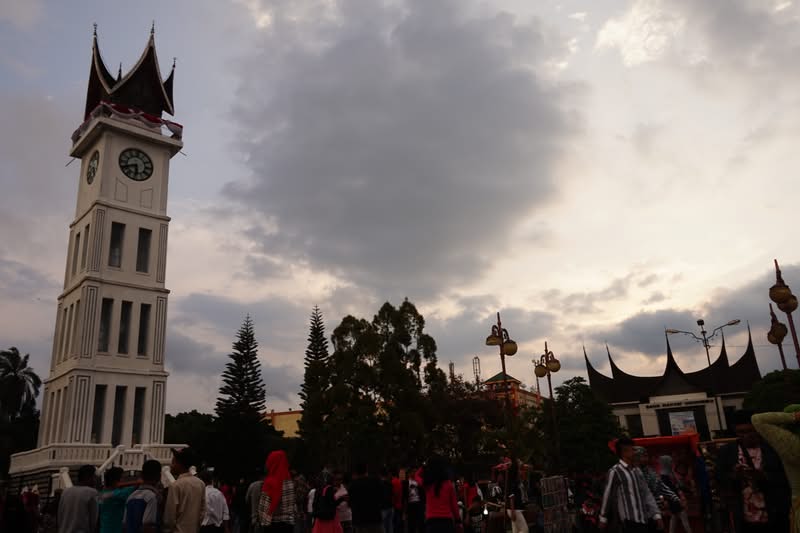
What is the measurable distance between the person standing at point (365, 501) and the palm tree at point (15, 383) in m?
56.1

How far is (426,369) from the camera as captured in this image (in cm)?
3161

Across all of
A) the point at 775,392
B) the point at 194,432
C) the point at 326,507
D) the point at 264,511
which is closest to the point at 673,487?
the point at 326,507

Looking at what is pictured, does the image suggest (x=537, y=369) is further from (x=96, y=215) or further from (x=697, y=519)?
(x=96, y=215)

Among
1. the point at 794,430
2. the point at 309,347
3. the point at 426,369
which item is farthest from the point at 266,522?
the point at 309,347

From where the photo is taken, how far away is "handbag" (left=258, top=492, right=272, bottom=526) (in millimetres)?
8461

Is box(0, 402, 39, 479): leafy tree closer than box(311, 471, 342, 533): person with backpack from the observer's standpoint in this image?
No

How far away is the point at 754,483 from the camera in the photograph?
6.12 meters

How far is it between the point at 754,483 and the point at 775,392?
33.9 m

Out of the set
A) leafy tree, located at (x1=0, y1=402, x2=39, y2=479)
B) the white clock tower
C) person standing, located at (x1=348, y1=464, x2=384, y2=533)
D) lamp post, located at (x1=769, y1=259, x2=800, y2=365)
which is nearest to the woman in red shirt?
person standing, located at (x1=348, y1=464, x2=384, y2=533)

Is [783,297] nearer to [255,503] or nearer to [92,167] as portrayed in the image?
[255,503]

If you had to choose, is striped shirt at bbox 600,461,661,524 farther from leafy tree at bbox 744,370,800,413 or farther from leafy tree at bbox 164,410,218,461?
leafy tree at bbox 164,410,218,461

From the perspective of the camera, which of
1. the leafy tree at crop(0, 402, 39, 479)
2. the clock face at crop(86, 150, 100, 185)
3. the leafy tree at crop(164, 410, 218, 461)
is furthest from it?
the leafy tree at crop(0, 402, 39, 479)

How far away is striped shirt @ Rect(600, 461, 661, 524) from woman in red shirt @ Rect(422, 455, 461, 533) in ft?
7.33

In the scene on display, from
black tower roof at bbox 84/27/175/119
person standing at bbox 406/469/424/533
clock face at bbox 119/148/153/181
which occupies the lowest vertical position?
person standing at bbox 406/469/424/533
